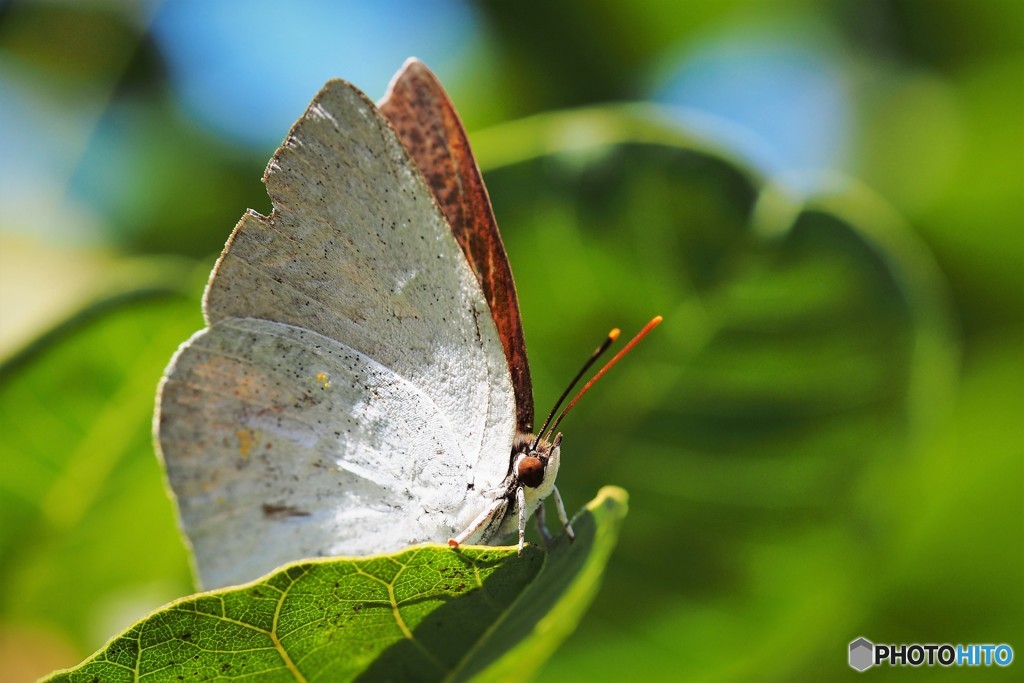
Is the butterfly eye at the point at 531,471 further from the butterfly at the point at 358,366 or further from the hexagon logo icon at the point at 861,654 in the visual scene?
the hexagon logo icon at the point at 861,654

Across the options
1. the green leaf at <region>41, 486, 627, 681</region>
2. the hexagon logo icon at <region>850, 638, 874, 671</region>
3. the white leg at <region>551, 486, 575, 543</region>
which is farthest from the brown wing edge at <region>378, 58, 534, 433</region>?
the hexagon logo icon at <region>850, 638, 874, 671</region>

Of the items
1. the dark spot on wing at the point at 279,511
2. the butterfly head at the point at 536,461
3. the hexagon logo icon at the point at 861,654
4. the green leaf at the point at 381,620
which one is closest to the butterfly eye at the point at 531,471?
the butterfly head at the point at 536,461

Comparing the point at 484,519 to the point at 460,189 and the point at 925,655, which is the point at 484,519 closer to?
the point at 460,189

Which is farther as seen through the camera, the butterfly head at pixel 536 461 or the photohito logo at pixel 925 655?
the photohito logo at pixel 925 655

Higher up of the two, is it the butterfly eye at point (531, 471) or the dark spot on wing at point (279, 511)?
the butterfly eye at point (531, 471)

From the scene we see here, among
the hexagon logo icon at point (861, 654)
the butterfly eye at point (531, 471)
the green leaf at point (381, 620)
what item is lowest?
the green leaf at point (381, 620)

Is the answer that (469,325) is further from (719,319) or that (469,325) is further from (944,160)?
(944,160)

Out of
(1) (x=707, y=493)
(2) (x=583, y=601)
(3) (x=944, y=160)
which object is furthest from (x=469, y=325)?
(3) (x=944, y=160)
